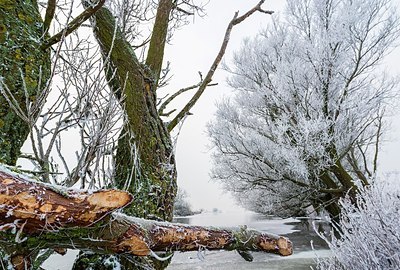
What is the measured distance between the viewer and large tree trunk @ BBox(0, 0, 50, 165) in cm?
204

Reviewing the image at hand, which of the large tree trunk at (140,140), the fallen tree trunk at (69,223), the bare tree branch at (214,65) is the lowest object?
the fallen tree trunk at (69,223)

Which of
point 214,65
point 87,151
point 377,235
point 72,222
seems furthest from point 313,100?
point 72,222

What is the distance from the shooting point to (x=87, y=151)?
7.62 feet

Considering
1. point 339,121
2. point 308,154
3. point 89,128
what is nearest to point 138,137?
point 89,128

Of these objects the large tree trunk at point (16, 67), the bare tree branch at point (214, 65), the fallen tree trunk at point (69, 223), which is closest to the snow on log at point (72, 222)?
the fallen tree trunk at point (69, 223)

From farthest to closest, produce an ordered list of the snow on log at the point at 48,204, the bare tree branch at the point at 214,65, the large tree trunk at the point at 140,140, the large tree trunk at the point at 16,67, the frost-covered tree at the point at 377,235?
1. the bare tree branch at the point at 214,65
2. the large tree trunk at the point at 140,140
3. the frost-covered tree at the point at 377,235
4. the large tree trunk at the point at 16,67
5. the snow on log at the point at 48,204

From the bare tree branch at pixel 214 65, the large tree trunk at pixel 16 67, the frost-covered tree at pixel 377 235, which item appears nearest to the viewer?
the large tree trunk at pixel 16 67

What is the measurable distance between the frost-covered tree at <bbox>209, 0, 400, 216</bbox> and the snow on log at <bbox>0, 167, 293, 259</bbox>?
7.09 metres

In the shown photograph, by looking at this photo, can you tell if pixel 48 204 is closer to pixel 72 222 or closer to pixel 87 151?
pixel 72 222

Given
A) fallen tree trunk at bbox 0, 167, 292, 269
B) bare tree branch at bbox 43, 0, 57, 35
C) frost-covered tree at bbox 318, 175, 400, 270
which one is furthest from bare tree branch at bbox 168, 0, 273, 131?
frost-covered tree at bbox 318, 175, 400, 270

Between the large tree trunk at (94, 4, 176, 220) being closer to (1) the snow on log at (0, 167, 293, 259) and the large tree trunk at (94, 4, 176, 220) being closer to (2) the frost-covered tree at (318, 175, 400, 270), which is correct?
(1) the snow on log at (0, 167, 293, 259)

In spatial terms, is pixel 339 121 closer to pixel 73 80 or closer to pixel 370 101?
pixel 370 101

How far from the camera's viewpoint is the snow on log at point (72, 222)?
50.1 inches

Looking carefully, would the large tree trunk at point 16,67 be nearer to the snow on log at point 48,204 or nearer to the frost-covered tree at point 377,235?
the snow on log at point 48,204
